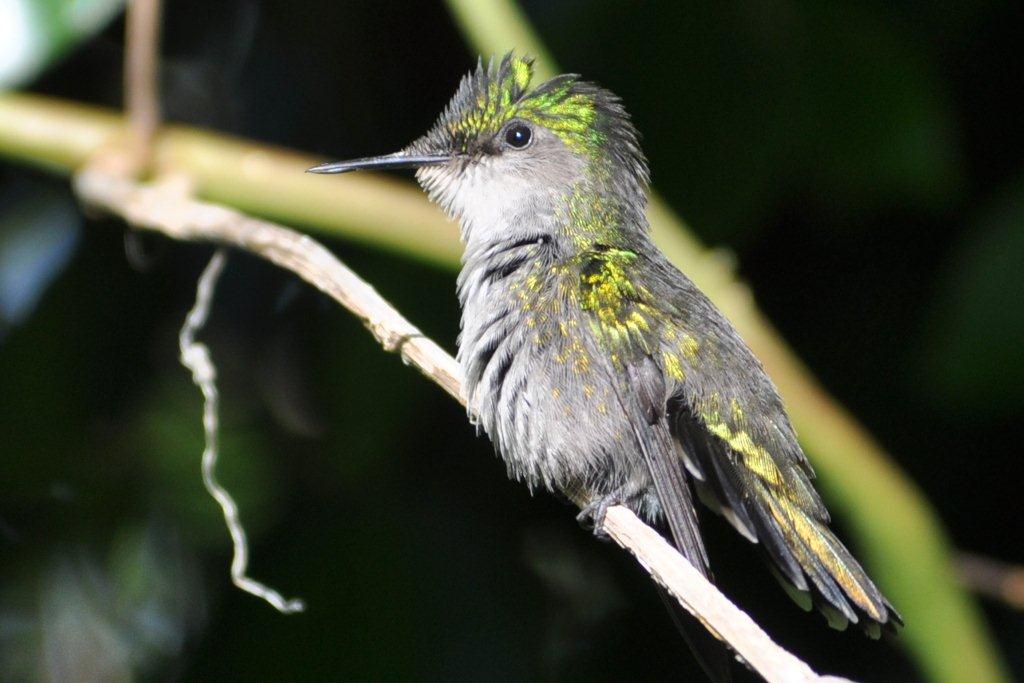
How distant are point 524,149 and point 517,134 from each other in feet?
0.13

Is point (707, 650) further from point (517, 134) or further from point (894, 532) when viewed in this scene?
point (517, 134)

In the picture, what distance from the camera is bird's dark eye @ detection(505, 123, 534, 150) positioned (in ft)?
9.14

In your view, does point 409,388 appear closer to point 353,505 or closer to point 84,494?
point 353,505

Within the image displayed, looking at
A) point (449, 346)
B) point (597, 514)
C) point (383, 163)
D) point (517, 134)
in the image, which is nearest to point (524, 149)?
point (517, 134)

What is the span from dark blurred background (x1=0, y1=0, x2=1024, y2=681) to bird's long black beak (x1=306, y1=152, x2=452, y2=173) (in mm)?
590

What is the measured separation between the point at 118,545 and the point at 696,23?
2.15m

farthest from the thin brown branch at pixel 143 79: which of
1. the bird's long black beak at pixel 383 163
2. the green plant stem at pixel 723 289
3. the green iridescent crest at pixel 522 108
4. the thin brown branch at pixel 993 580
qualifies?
the thin brown branch at pixel 993 580

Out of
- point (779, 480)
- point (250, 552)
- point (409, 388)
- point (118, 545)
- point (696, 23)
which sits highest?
point (696, 23)

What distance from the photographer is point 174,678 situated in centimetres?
299

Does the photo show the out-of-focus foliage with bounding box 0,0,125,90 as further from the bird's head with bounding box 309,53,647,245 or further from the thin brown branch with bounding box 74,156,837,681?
the bird's head with bounding box 309,53,647,245

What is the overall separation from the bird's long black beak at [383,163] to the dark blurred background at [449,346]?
59cm

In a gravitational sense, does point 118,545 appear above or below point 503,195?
below

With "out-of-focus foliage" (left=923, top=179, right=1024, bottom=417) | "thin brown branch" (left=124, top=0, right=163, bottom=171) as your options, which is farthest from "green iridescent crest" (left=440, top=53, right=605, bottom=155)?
"out-of-focus foliage" (left=923, top=179, right=1024, bottom=417)

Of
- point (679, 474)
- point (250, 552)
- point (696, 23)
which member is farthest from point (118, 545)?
point (696, 23)
